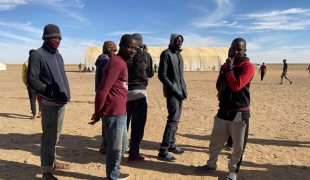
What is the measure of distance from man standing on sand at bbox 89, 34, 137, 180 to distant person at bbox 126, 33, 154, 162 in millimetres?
815

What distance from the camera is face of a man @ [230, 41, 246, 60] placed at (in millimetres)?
3447

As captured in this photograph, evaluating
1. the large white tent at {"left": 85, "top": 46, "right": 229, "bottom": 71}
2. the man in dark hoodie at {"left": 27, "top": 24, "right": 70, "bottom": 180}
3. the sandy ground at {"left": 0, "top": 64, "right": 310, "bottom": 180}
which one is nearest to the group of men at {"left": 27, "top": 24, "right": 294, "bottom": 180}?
the man in dark hoodie at {"left": 27, "top": 24, "right": 70, "bottom": 180}

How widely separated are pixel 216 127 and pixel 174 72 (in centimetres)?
125

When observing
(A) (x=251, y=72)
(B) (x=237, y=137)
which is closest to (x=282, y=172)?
(B) (x=237, y=137)

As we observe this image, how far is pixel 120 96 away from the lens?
126 inches

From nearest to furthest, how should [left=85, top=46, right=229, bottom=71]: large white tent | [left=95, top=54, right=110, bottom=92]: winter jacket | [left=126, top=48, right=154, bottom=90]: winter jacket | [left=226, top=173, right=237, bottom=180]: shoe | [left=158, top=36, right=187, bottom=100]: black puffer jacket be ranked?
1. [left=226, top=173, right=237, bottom=180]: shoe
2. [left=95, top=54, right=110, bottom=92]: winter jacket
3. [left=126, top=48, right=154, bottom=90]: winter jacket
4. [left=158, top=36, right=187, bottom=100]: black puffer jacket
5. [left=85, top=46, right=229, bottom=71]: large white tent

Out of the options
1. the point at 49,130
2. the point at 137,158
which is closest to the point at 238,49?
the point at 137,158

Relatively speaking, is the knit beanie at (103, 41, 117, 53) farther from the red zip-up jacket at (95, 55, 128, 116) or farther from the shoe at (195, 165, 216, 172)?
the shoe at (195, 165, 216, 172)

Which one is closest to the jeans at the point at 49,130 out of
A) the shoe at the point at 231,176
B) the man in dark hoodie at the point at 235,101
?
the man in dark hoodie at the point at 235,101

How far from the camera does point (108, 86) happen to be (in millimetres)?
2969

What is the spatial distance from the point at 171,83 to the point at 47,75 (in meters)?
2.02

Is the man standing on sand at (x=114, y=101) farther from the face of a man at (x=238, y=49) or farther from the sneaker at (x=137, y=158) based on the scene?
the face of a man at (x=238, y=49)

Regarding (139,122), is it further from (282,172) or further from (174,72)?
(282,172)

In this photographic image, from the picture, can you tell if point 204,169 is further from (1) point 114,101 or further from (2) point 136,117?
(1) point 114,101
